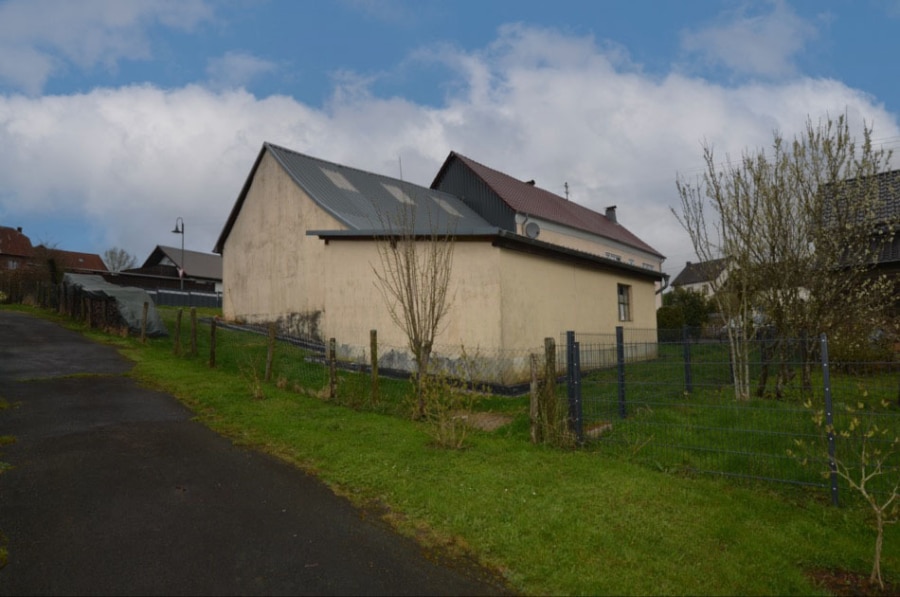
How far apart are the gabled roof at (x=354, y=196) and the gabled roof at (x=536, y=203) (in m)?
2.01

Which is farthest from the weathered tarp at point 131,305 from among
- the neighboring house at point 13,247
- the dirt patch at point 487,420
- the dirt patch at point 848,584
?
the neighboring house at point 13,247

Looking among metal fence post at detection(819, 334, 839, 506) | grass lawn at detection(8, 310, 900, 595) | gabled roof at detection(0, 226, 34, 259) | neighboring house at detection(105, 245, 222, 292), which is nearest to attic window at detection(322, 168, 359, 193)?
grass lawn at detection(8, 310, 900, 595)

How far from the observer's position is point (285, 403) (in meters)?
9.41

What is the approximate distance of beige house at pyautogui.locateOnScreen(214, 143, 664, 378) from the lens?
11.4 metres

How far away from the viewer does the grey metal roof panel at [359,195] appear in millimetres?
17203

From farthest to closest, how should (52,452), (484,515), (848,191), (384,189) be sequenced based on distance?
(384,189), (848,191), (52,452), (484,515)

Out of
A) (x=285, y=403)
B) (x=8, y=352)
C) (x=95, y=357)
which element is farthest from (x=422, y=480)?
(x=8, y=352)

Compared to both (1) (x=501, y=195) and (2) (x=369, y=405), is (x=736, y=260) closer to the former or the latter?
(2) (x=369, y=405)

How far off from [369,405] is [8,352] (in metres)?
12.1

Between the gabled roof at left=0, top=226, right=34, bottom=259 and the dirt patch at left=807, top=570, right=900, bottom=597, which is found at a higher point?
the gabled roof at left=0, top=226, right=34, bottom=259

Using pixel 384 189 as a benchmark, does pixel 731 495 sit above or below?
below

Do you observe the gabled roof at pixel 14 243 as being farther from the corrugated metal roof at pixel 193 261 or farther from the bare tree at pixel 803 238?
the bare tree at pixel 803 238

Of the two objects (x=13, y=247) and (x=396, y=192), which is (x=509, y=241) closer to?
(x=396, y=192)

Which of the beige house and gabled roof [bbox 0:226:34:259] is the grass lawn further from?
gabled roof [bbox 0:226:34:259]
